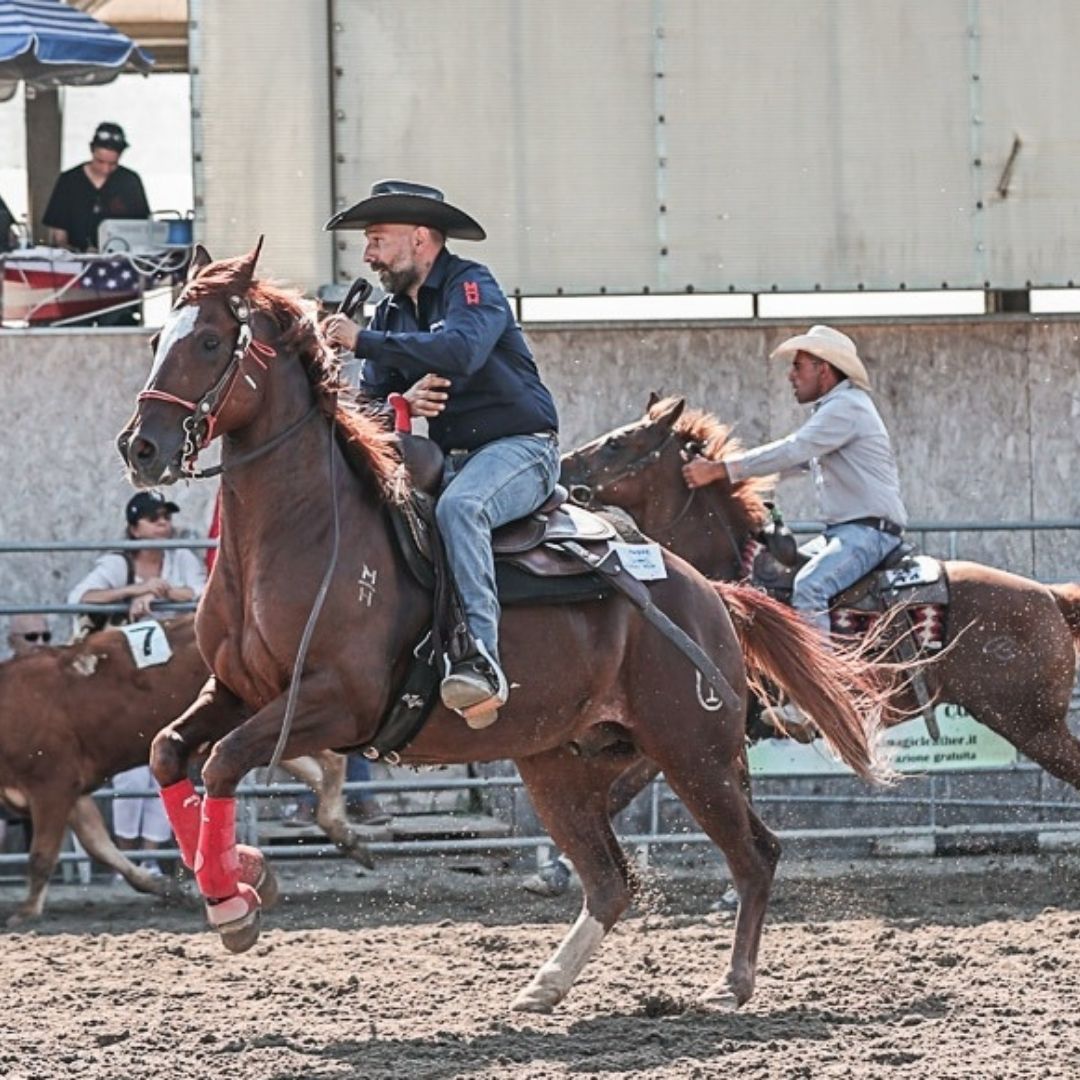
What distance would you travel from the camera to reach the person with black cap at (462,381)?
24.3 ft

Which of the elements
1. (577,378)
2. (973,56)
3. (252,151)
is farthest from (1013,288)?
(252,151)

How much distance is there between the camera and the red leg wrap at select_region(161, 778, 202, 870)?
718 centimetres

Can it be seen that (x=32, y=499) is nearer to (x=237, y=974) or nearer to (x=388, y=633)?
(x=237, y=974)

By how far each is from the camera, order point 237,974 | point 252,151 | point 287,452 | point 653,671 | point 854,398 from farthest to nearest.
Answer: point 252,151, point 854,398, point 237,974, point 653,671, point 287,452

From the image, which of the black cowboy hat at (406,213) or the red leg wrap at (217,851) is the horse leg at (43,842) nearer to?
the red leg wrap at (217,851)

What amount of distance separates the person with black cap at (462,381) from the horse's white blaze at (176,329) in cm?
52

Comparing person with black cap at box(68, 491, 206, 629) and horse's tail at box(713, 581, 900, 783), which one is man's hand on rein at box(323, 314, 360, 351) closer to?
horse's tail at box(713, 581, 900, 783)

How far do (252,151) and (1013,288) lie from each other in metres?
4.25

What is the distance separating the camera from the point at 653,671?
802cm

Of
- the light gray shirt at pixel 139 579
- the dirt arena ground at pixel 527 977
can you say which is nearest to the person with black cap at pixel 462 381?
the dirt arena ground at pixel 527 977

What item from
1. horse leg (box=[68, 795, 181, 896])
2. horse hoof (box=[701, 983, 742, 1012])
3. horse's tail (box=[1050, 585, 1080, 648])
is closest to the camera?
horse hoof (box=[701, 983, 742, 1012])

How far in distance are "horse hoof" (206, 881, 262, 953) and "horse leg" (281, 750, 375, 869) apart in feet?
14.3

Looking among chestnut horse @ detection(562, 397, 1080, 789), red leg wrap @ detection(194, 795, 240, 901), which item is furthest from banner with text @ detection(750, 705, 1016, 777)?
red leg wrap @ detection(194, 795, 240, 901)

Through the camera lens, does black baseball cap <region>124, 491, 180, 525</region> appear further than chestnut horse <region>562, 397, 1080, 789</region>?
Yes
